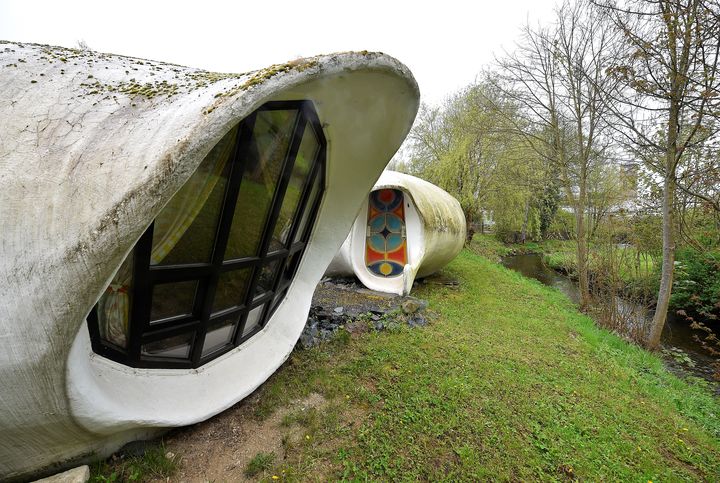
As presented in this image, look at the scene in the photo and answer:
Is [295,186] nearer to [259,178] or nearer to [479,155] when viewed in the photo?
[259,178]

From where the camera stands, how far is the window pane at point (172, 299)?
2584 mm

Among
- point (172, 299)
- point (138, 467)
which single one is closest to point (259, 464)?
point (138, 467)

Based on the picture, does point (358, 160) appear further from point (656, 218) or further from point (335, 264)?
point (656, 218)

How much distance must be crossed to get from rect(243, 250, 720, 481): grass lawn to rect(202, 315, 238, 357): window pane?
2.50 ft

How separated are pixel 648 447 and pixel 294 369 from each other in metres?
4.35

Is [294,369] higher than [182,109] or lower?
lower

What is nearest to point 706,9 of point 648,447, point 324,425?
point 648,447

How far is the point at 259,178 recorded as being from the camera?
285cm

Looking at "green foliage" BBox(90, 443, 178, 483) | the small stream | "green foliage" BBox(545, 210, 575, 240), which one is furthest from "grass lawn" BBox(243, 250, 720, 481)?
"green foliage" BBox(545, 210, 575, 240)

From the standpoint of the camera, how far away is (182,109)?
5.77 feet

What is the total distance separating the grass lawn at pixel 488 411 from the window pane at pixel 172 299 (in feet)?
4.57

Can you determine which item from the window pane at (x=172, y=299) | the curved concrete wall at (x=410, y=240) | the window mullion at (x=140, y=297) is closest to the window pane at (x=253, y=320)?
the window pane at (x=172, y=299)

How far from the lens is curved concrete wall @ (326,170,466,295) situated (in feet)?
25.3

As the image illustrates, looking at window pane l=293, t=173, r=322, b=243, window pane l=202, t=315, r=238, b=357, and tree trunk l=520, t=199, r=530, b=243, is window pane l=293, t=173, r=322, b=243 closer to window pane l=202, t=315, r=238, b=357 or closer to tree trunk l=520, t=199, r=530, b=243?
window pane l=202, t=315, r=238, b=357
